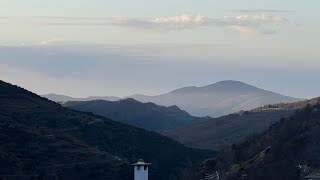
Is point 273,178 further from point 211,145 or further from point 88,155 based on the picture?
point 211,145

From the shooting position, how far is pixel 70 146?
89875mm

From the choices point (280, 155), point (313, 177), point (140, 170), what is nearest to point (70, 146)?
point (280, 155)

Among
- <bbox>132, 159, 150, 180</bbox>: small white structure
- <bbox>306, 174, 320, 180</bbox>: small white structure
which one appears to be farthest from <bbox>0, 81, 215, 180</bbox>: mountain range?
<bbox>132, 159, 150, 180</bbox>: small white structure

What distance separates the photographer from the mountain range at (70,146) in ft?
267

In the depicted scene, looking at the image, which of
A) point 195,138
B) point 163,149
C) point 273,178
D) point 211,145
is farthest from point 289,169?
point 195,138

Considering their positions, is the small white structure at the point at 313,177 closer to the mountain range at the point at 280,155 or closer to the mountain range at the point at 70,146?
the mountain range at the point at 280,155

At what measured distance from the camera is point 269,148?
235ft

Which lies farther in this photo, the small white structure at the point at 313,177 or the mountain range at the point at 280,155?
the mountain range at the point at 280,155

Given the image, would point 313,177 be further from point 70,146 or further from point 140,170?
point 70,146

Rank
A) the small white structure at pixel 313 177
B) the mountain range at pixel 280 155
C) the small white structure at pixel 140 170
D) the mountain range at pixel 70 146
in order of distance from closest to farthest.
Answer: the small white structure at pixel 140 170
the small white structure at pixel 313 177
the mountain range at pixel 280 155
the mountain range at pixel 70 146

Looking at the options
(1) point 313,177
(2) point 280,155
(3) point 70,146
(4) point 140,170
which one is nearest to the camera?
(4) point 140,170

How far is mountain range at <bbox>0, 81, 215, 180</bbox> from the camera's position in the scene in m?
81.5

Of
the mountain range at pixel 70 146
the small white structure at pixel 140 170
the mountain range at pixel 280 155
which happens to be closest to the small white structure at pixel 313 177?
the mountain range at pixel 280 155

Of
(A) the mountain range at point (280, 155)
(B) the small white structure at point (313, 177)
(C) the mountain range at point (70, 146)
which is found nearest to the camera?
(B) the small white structure at point (313, 177)
